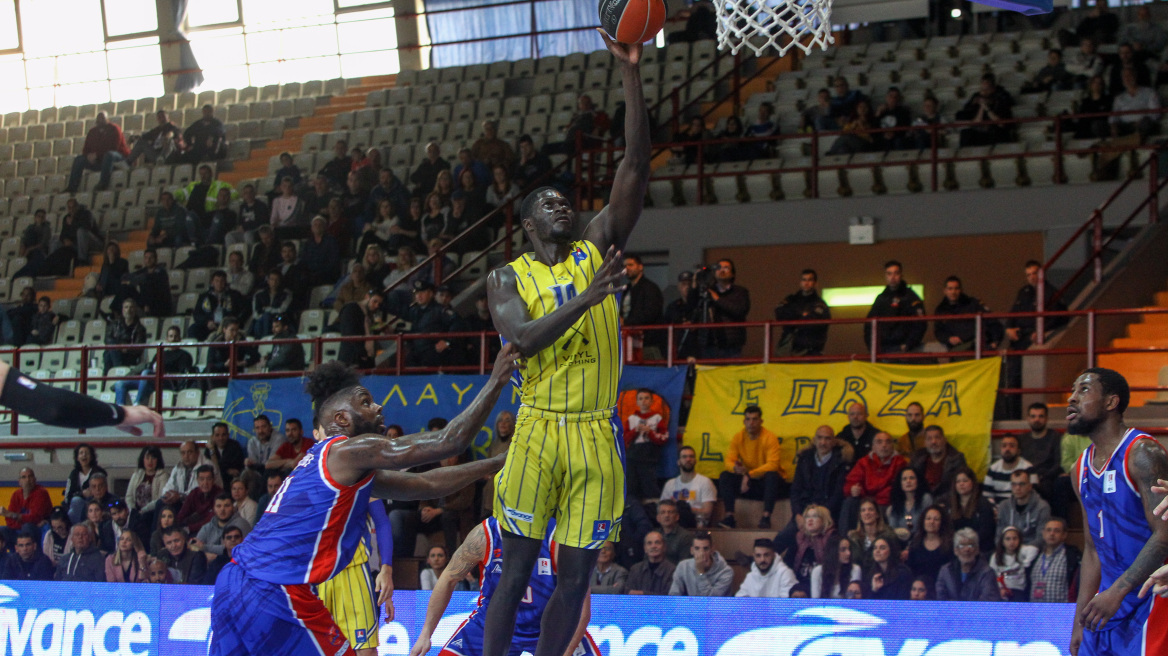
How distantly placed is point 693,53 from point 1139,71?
24.1 feet

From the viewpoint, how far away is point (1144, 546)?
5902 millimetres

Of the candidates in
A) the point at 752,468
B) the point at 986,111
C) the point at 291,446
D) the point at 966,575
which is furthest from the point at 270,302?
the point at 966,575

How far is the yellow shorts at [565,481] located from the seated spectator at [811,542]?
5421 millimetres

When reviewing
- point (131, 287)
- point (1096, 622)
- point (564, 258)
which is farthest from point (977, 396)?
point (131, 287)

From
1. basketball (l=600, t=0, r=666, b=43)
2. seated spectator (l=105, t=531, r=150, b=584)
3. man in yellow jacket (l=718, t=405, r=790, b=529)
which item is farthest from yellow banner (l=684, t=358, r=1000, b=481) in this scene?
basketball (l=600, t=0, r=666, b=43)

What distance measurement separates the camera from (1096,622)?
19.7ft

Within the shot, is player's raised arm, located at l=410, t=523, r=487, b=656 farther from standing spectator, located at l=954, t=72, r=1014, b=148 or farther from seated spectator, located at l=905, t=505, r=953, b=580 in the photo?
standing spectator, located at l=954, t=72, r=1014, b=148

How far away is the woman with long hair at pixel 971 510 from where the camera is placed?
10375mm

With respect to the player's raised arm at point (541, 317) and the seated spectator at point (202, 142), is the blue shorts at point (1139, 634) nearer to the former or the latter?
the player's raised arm at point (541, 317)

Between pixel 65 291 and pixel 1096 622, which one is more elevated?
pixel 65 291

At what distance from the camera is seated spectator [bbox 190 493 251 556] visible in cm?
1214

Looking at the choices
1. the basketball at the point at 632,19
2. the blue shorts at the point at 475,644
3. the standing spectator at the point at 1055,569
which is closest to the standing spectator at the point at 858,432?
the standing spectator at the point at 1055,569

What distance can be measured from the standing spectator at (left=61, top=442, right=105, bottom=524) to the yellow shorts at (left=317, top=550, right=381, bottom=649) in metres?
7.33

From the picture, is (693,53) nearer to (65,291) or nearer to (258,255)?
(258,255)
